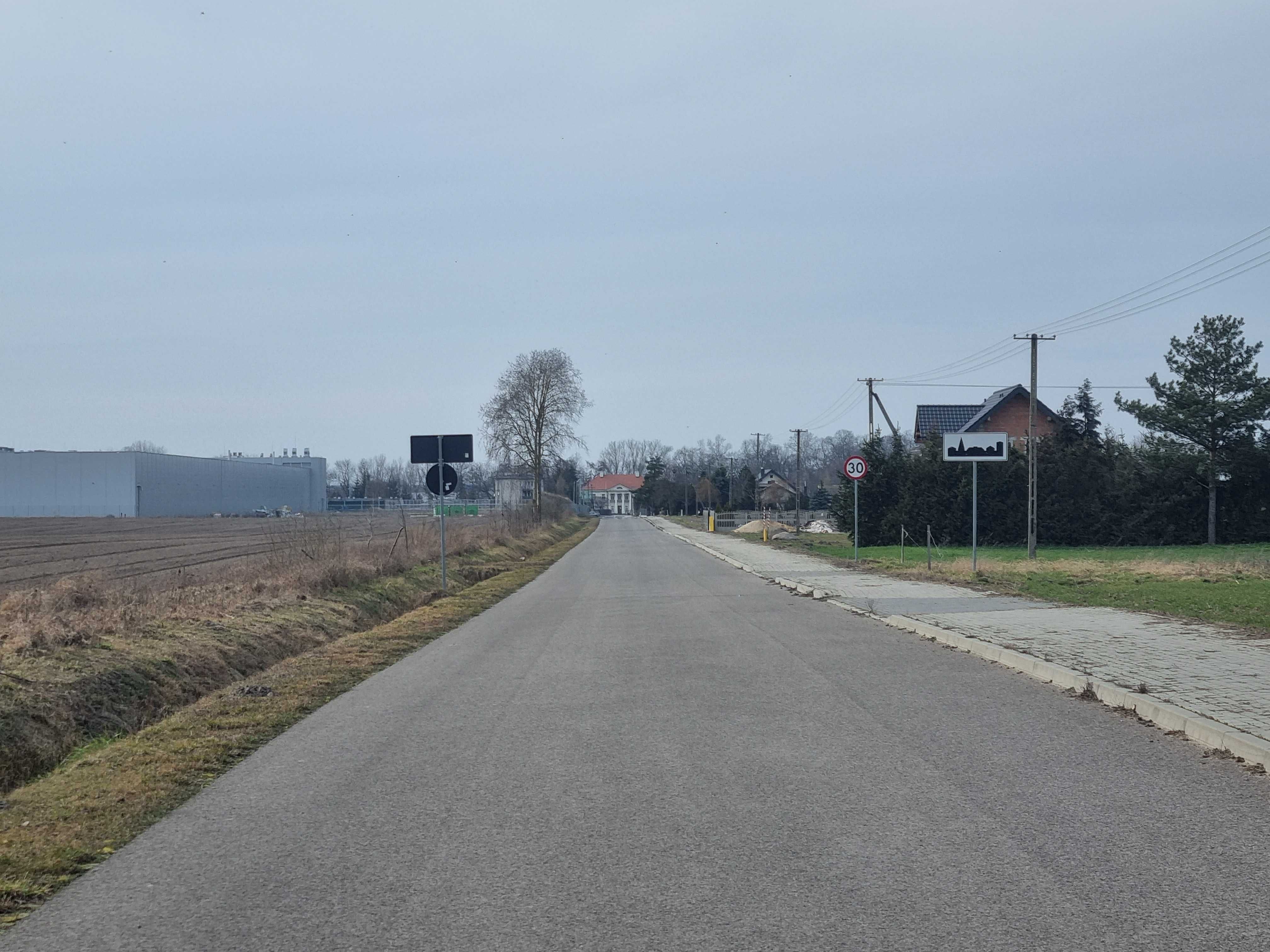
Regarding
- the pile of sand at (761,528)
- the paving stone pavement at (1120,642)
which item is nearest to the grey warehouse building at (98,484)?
the pile of sand at (761,528)

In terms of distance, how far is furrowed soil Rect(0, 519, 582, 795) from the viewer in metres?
8.45

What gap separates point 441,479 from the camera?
2139cm

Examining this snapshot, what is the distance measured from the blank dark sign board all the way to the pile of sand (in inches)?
1460

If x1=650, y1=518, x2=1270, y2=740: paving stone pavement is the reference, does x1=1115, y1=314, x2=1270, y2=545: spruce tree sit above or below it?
above

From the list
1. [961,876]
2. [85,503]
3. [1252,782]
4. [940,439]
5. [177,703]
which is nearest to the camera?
[961,876]

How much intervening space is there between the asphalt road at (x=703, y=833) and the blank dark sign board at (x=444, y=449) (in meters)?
12.4

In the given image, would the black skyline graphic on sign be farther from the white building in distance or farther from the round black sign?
the white building in distance

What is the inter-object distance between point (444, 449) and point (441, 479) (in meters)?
0.98

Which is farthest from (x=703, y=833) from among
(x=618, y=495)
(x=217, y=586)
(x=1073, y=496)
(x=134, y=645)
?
(x=618, y=495)

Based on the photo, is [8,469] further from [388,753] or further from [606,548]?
[388,753]

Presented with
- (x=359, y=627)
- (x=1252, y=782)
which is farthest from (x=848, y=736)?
(x=359, y=627)

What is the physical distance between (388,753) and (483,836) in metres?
2.23

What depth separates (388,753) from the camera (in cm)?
744

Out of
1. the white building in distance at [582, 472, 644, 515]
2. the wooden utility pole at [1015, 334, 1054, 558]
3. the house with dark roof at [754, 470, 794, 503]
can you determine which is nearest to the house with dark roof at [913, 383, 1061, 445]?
the wooden utility pole at [1015, 334, 1054, 558]
